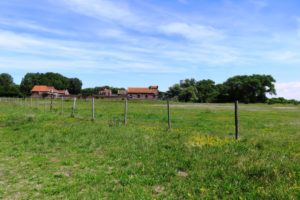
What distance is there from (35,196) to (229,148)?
553 centimetres

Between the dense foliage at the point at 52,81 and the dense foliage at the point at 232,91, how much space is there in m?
72.2

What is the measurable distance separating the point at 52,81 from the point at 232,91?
100143mm

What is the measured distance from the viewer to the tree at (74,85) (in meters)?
185

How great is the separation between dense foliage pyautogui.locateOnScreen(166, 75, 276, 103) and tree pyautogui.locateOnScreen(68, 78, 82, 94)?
7084 cm

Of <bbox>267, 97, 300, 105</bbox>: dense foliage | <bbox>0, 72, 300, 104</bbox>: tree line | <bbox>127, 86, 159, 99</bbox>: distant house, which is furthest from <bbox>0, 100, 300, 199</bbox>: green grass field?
<bbox>127, 86, 159, 99</bbox>: distant house

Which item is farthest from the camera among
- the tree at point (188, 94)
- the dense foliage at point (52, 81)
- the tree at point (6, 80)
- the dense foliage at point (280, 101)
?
the dense foliage at point (52, 81)

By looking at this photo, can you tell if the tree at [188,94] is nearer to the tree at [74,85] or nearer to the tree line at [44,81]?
the tree line at [44,81]

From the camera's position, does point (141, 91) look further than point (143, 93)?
Yes

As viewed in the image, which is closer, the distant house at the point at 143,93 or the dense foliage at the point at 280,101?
the dense foliage at the point at 280,101

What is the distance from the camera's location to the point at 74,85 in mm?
185375

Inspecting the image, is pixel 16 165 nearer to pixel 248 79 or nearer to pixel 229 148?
pixel 229 148

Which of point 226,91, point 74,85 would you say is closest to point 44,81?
point 74,85

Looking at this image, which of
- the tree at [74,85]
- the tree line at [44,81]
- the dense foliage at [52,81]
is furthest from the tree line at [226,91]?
the tree at [74,85]

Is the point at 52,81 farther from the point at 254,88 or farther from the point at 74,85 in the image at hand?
the point at 254,88
